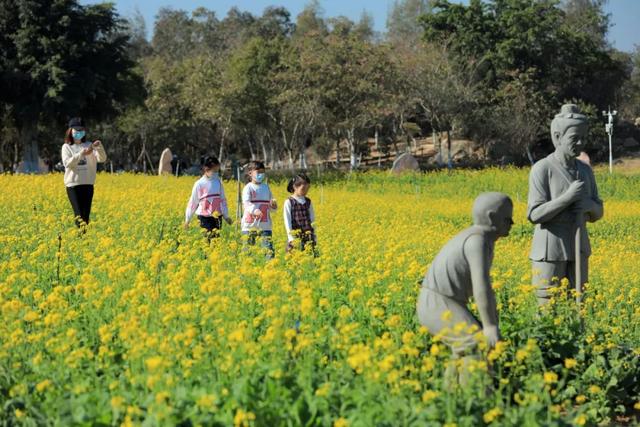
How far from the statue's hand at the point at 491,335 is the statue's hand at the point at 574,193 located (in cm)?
222

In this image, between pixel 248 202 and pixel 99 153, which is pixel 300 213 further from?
pixel 99 153

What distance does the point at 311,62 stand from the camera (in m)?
39.6

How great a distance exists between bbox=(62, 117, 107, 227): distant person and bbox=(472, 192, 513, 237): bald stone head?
6.98 metres

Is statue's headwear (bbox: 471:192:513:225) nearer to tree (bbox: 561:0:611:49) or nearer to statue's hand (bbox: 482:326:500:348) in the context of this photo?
statue's hand (bbox: 482:326:500:348)

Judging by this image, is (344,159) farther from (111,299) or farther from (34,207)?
(111,299)

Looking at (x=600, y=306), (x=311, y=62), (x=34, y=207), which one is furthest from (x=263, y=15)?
(x=600, y=306)

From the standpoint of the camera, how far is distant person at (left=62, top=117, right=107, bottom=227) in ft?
38.0

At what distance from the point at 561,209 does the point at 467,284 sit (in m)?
2.17

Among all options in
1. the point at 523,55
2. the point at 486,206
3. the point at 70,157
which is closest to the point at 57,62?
the point at 70,157

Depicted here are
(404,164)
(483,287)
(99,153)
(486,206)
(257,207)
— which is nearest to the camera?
(483,287)

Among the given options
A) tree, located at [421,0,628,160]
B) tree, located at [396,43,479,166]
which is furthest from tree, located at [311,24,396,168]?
tree, located at [421,0,628,160]

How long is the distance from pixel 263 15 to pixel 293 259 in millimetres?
79106

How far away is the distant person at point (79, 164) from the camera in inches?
456

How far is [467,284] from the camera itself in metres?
5.46
